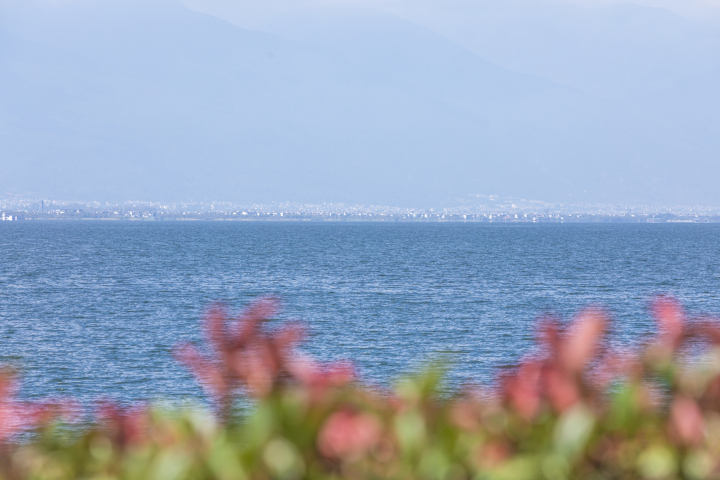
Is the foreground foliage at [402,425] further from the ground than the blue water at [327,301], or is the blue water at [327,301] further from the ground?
the foreground foliage at [402,425]

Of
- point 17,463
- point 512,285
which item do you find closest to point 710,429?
point 17,463

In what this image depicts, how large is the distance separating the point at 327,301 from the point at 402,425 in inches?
2362

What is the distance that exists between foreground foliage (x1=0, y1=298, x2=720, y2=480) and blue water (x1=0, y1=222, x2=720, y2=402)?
15390 millimetres

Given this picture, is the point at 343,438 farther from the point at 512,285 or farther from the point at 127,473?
the point at 512,285

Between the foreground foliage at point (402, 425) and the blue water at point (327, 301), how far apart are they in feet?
50.5

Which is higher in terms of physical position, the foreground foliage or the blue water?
the foreground foliage

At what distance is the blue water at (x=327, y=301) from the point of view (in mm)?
38906

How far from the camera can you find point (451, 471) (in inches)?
129

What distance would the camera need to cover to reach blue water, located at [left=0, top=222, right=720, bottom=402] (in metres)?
38.9

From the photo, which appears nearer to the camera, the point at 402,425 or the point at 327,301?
the point at 402,425

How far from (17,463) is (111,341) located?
4383 centimetres

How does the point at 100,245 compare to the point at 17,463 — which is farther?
the point at 100,245

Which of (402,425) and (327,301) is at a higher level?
(402,425)

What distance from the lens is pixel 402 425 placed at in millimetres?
3371
